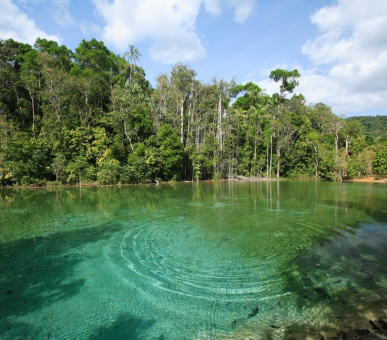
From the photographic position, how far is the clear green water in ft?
10.7

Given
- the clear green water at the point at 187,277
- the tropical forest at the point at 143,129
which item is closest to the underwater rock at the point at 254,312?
the clear green water at the point at 187,277

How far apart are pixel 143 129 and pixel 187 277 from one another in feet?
84.1

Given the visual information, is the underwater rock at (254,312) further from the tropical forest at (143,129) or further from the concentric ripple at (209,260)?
the tropical forest at (143,129)

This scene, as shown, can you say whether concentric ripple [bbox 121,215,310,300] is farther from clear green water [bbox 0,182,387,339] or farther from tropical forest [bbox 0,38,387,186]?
tropical forest [bbox 0,38,387,186]

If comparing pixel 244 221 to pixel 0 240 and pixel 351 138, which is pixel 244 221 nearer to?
pixel 0 240

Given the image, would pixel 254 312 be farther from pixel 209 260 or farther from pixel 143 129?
pixel 143 129

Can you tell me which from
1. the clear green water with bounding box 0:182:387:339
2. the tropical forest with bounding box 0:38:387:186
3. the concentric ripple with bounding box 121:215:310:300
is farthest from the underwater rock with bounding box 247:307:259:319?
the tropical forest with bounding box 0:38:387:186

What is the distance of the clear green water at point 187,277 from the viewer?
3.25 m

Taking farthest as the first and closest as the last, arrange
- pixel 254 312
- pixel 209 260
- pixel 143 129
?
pixel 143 129 < pixel 209 260 < pixel 254 312

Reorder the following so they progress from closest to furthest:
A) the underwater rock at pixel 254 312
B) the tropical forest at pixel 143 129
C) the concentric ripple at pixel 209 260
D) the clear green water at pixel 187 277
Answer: the clear green water at pixel 187 277, the underwater rock at pixel 254 312, the concentric ripple at pixel 209 260, the tropical forest at pixel 143 129

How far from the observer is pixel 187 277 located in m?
4.54

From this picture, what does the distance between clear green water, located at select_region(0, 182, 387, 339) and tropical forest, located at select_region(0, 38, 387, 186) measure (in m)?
17.2

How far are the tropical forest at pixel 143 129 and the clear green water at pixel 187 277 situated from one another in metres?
17.2

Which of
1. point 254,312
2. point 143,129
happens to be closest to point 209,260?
point 254,312
